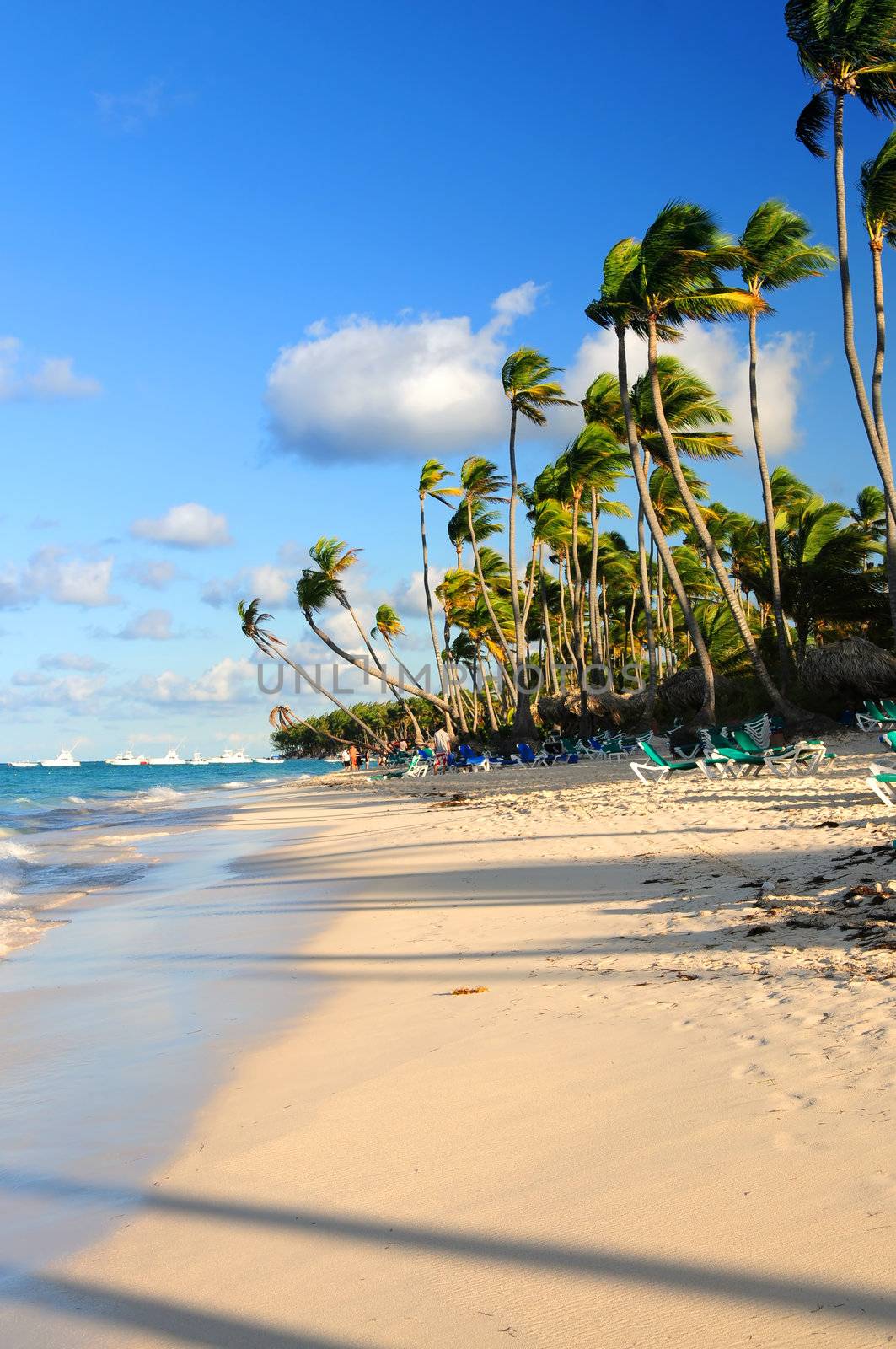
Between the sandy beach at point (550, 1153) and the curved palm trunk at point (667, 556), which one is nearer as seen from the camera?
the sandy beach at point (550, 1153)

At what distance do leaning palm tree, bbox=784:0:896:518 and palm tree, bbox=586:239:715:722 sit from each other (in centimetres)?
460

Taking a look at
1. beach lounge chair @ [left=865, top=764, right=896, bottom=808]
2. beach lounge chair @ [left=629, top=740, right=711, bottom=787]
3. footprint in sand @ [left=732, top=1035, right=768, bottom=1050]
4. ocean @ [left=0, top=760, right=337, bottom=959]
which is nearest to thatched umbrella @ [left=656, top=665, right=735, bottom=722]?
beach lounge chair @ [left=629, top=740, right=711, bottom=787]

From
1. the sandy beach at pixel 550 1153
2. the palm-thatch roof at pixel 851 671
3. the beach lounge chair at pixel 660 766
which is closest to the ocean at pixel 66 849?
the sandy beach at pixel 550 1153

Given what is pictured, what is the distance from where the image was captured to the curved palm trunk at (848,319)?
707 inches

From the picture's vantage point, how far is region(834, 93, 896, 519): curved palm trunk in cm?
1797

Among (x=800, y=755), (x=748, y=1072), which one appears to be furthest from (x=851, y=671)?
(x=748, y=1072)

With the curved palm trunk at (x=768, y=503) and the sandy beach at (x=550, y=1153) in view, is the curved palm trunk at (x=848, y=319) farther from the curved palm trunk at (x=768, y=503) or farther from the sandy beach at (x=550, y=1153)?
the sandy beach at (x=550, y=1153)

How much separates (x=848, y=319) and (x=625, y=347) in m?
6.15

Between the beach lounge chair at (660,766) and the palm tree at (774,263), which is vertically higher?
the palm tree at (774,263)

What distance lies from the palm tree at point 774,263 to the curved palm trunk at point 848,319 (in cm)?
384

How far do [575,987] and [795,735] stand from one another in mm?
16295

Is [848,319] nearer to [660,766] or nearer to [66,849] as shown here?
[660,766]

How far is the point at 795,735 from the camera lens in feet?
64.7

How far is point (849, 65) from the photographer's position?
17875 mm
